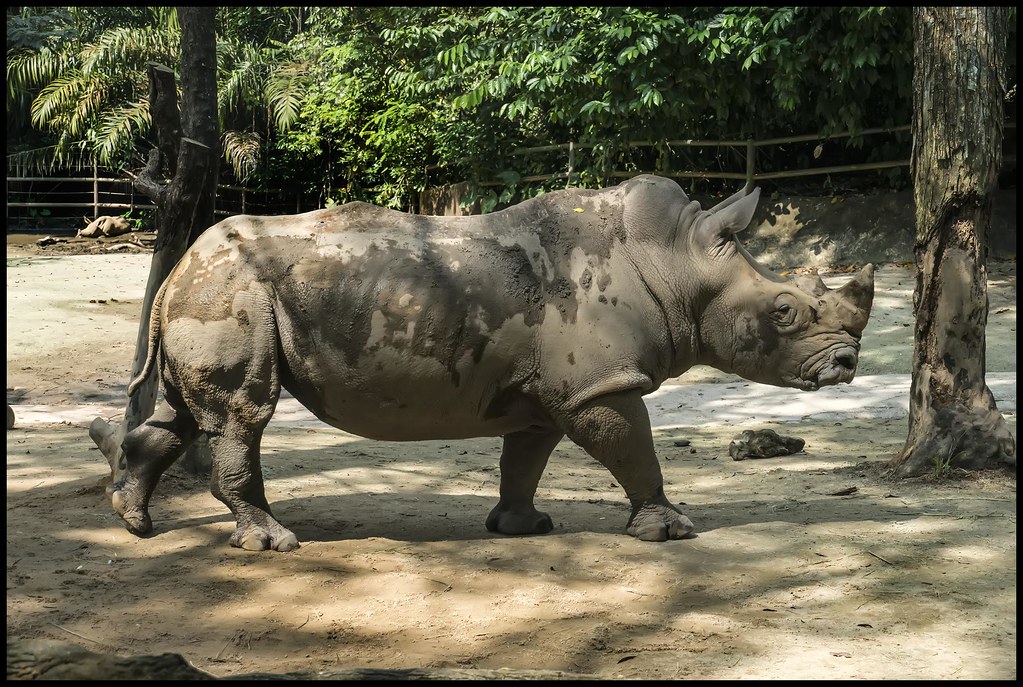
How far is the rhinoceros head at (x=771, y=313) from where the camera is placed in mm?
6043

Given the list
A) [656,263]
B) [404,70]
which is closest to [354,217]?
[656,263]

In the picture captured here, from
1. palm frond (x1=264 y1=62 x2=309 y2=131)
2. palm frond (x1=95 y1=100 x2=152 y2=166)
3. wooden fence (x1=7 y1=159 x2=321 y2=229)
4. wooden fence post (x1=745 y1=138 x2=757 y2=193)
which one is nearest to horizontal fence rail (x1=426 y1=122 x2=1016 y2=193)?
wooden fence post (x1=745 y1=138 x2=757 y2=193)

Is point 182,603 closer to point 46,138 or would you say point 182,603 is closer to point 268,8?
point 46,138

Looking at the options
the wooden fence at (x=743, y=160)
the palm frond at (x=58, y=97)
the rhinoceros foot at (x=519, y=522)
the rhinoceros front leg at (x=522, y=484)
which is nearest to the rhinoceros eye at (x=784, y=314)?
the rhinoceros front leg at (x=522, y=484)

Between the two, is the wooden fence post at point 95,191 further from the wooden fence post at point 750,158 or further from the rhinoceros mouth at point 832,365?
the rhinoceros mouth at point 832,365

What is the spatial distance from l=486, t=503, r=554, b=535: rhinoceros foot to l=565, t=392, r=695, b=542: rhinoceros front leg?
1.59 ft

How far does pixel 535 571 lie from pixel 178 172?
3.54m

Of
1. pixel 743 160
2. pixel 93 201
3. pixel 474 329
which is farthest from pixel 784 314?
pixel 93 201

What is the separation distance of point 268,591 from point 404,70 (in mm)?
19196

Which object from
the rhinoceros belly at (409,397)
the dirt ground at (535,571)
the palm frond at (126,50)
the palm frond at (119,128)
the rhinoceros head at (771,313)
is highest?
the palm frond at (126,50)

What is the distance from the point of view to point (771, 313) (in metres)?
6.05

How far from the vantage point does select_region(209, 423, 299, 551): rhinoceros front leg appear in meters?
5.70

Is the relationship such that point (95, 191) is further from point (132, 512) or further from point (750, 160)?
point (132, 512)

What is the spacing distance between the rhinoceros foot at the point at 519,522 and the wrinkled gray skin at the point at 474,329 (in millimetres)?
12
